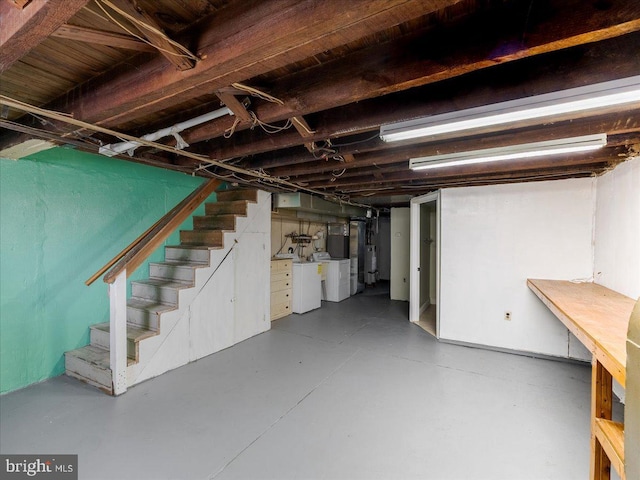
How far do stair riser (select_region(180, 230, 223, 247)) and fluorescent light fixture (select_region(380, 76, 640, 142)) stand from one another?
2.56m

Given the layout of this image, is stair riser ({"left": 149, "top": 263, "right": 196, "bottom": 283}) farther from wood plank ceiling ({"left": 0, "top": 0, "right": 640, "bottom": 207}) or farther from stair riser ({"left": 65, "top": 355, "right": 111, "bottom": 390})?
wood plank ceiling ({"left": 0, "top": 0, "right": 640, "bottom": 207})

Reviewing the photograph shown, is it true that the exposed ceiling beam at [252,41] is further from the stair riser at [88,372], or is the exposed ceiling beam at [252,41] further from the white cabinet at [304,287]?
the white cabinet at [304,287]

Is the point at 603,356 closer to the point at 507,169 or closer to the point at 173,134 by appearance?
the point at 507,169

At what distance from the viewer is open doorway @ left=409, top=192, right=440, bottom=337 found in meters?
4.57

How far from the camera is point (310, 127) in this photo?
2.08 meters

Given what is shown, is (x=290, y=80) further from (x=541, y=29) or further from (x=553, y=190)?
(x=553, y=190)

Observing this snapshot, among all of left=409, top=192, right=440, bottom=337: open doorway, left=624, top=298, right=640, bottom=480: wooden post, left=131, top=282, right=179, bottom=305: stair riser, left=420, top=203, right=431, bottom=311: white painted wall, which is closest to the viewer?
left=624, top=298, right=640, bottom=480: wooden post

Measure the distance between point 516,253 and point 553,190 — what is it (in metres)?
0.86

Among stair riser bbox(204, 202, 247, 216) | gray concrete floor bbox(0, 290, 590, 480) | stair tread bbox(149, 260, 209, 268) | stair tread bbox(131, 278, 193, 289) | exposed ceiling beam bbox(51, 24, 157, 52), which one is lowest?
gray concrete floor bbox(0, 290, 590, 480)

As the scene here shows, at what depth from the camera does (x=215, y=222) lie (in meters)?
4.00

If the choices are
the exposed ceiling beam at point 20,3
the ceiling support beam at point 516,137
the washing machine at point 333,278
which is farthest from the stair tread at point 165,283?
the washing machine at point 333,278

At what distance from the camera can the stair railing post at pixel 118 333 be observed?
2.48m

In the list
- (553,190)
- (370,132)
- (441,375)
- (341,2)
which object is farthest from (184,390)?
(553,190)

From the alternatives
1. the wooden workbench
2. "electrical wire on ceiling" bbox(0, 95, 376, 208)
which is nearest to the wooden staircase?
"electrical wire on ceiling" bbox(0, 95, 376, 208)
